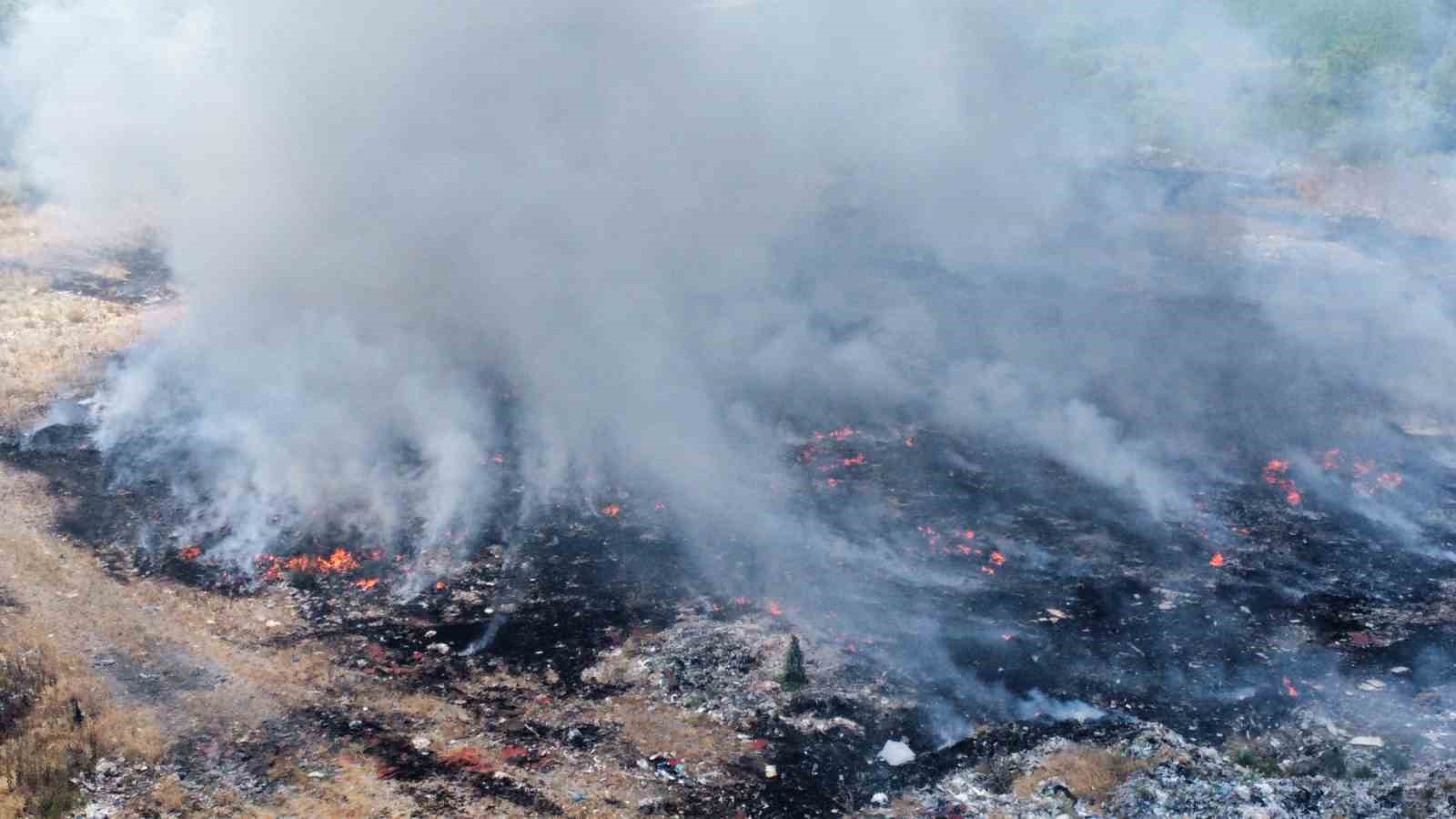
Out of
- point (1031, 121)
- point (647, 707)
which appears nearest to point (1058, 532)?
point (647, 707)

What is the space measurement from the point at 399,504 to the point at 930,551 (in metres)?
6.47

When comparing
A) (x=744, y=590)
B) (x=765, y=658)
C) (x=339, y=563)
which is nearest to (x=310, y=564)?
(x=339, y=563)

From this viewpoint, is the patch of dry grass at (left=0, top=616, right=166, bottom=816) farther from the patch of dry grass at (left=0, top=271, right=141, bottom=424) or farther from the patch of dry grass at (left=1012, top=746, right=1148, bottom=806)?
the patch of dry grass at (left=1012, top=746, right=1148, bottom=806)

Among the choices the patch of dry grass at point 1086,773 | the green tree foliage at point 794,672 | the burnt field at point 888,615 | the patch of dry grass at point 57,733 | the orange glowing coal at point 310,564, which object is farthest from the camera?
the orange glowing coal at point 310,564

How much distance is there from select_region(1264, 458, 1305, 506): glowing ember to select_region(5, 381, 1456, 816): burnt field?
Answer: 0.12 ft

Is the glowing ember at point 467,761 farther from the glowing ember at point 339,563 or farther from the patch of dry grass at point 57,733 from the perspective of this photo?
the glowing ember at point 339,563

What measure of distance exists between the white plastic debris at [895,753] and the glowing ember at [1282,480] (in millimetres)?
6888

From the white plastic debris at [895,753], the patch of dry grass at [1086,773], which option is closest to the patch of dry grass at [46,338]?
Result: the white plastic debris at [895,753]

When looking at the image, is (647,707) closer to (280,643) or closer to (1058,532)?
(280,643)

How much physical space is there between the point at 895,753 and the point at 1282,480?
752 centimetres

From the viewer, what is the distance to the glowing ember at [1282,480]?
44.4 feet

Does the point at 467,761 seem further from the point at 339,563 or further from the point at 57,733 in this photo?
the point at 339,563

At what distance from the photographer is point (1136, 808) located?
848 centimetres

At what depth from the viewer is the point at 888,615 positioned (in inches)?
448
